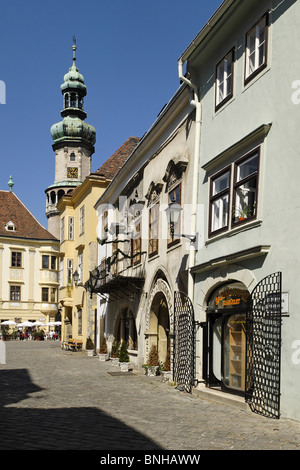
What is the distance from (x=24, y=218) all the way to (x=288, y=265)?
59479mm

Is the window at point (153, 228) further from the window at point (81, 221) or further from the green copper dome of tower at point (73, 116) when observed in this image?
the green copper dome of tower at point (73, 116)

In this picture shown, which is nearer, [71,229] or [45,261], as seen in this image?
[71,229]

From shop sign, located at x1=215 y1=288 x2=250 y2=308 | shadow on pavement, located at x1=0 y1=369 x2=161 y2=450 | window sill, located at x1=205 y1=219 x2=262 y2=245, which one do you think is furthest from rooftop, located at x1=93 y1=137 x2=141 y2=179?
shadow on pavement, located at x1=0 y1=369 x2=161 y2=450

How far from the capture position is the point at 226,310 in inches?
504

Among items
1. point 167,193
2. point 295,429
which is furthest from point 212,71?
point 295,429

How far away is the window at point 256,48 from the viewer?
1148 cm

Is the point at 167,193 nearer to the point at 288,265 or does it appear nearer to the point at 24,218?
the point at 288,265

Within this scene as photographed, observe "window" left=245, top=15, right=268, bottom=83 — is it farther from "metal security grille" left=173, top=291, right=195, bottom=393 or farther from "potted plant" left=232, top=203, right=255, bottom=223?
"metal security grille" left=173, top=291, right=195, bottom=393

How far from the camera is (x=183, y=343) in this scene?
14.9 metres

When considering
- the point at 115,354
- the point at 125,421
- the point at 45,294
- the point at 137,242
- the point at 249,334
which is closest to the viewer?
the point at 125,421

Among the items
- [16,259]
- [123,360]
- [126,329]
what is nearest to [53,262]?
[16,259]

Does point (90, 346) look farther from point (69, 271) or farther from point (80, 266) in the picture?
point (69, 271)

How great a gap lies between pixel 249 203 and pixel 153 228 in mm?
7760

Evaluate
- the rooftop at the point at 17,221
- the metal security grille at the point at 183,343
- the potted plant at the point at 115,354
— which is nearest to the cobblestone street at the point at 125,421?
the metal security grille at the point at 183,343
